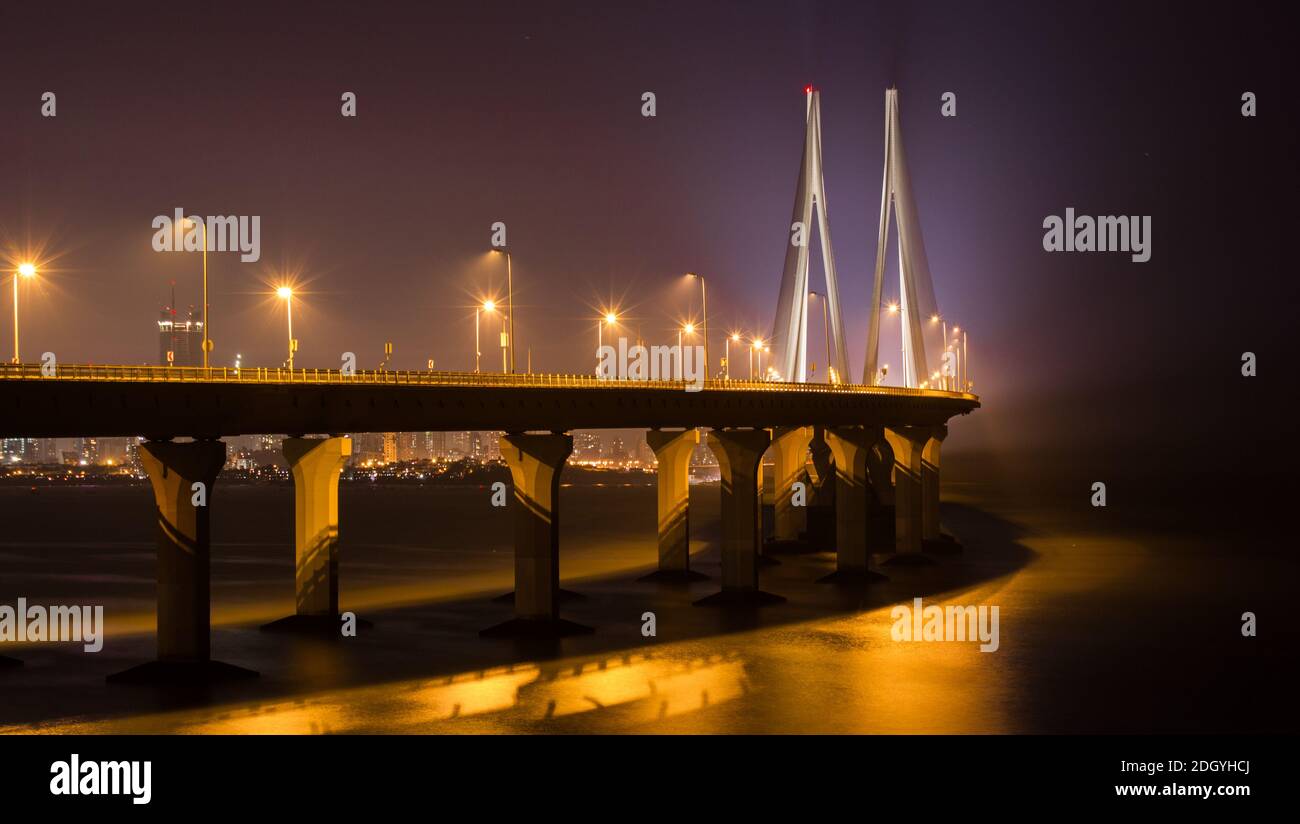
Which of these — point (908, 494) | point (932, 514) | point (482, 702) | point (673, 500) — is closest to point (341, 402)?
point (482, 702)

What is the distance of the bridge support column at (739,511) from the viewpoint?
69500 millimetres

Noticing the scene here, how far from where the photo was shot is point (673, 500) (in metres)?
80.3

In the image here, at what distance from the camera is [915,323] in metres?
104

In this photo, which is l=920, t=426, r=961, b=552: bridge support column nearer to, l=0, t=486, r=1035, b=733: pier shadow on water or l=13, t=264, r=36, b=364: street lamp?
l=0, t=486, r=1035, b=733: pier shadow on water

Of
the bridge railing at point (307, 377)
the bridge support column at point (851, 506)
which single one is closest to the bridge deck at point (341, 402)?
the bridge railing at point (307, 377)

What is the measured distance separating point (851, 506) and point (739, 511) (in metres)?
14.3

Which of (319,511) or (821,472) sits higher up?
(319,511)

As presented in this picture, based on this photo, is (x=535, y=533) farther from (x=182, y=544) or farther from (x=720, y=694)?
(x=182, y=544)

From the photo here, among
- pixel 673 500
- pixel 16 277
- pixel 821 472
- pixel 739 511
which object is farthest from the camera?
pixel 821 472

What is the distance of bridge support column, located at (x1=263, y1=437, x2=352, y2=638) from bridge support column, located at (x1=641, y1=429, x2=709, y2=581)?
2510 centimetres
